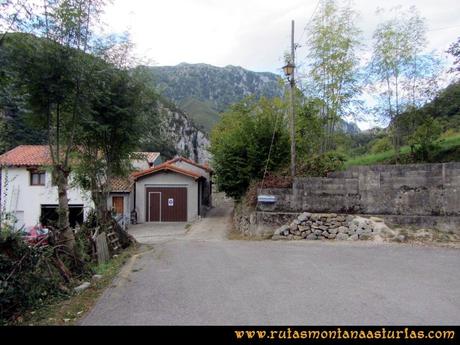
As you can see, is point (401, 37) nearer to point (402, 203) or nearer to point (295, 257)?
point (402, 203)

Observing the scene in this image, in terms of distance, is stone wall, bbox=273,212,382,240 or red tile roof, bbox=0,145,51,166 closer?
stone wall, bbox=273,212,382,240

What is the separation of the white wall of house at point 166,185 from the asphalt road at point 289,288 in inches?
562

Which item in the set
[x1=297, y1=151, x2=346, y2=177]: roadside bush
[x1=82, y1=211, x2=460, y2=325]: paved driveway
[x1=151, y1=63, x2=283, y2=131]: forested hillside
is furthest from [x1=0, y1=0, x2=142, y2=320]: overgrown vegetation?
[x1=151, y1=63, x2=283, y2=131]: forested hillside

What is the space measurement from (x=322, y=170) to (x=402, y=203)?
2.59 metres

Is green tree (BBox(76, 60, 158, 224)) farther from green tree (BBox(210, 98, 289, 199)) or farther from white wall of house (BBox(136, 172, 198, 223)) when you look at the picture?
white wall of house (BBox(136, 172, 198, 223))

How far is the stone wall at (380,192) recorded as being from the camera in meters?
10.0

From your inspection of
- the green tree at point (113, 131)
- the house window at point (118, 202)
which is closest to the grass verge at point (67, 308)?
the green tree at point (113, 131)

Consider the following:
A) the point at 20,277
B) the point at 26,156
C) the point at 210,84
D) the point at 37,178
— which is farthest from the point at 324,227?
the point at 210,84

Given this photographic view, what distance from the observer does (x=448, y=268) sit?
22.4ft

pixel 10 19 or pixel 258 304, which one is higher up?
pixel 10 19

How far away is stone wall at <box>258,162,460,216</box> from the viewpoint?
1002 cm

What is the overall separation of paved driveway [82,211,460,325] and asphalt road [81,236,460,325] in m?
0.01

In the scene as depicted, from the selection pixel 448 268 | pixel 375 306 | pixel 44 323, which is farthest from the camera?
pixel 448 268
